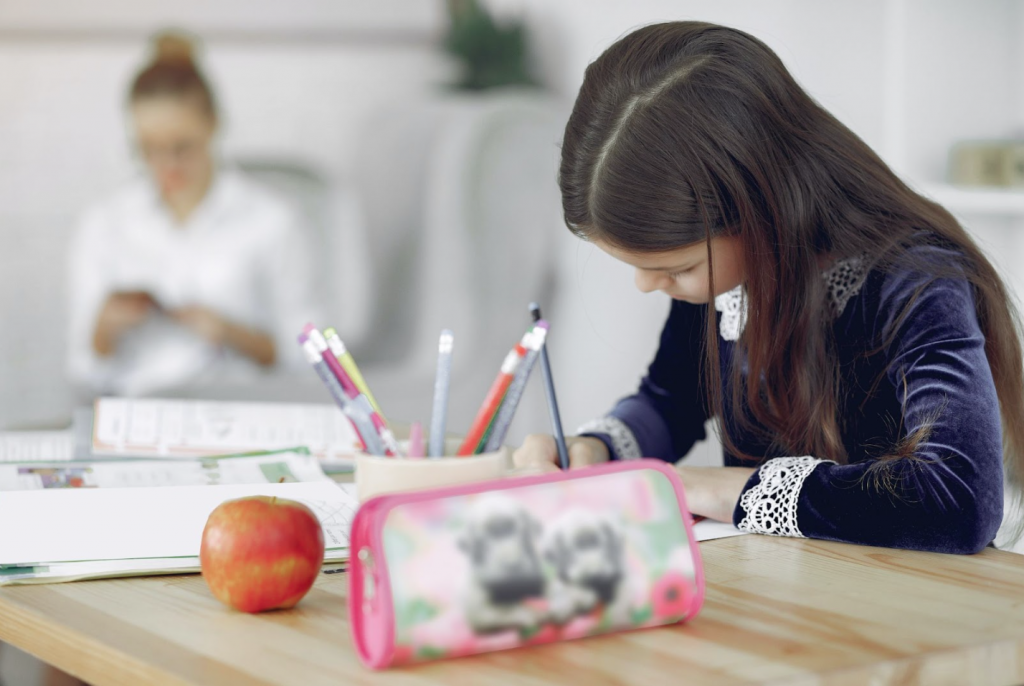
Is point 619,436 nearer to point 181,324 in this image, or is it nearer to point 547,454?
point 547,454

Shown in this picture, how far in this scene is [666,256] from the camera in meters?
0.96

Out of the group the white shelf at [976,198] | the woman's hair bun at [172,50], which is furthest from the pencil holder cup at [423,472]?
the woman's hair bun at [172,50]

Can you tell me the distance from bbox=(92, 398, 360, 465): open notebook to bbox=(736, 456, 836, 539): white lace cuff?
44 cm

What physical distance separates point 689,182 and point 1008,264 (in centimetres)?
125

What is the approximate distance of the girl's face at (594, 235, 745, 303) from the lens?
97cm

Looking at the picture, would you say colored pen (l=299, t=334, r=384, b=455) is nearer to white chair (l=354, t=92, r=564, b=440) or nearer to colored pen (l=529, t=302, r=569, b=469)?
colored pen (l=529, t=302, r=569, b=469)

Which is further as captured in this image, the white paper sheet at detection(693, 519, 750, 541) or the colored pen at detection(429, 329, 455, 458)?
the white paper sheet at detection(693, 519, 750, 541)

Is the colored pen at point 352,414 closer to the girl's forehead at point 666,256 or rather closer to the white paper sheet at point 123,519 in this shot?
the white paper sheet at point 123,519

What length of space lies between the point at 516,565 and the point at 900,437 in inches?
21.3

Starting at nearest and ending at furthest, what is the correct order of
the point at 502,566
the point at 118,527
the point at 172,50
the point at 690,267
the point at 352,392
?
the point at 502,566, the point at 352,392, the point at 118,527, the point at 690,267, the point at 172,50

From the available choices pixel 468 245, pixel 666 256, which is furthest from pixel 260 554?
pixel 468 245

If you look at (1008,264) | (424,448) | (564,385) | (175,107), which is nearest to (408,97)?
(175,107)

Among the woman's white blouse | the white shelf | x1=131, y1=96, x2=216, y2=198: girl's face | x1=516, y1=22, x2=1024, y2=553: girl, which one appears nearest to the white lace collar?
x1=516, y1=22, x2=1024, y2=553: girl

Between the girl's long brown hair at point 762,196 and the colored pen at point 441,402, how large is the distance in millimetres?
328
